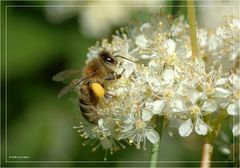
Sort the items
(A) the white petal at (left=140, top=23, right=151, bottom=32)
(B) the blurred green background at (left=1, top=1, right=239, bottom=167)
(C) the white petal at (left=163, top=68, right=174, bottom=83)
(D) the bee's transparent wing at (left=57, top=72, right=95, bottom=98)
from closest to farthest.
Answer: (C) the white petal at (left=163, top=68, right=174, bottom=83)
(D) the bee's transparent wing at (left=57, top=72, right=95, bottom=98)
(A) the white petal at (left=140, top=23, right=151, bottom=32)
(B) the blurred green background at (left=1, top=1, right=239, bottom=167)

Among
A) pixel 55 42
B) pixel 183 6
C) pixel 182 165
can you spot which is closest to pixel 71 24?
pixel 55 42

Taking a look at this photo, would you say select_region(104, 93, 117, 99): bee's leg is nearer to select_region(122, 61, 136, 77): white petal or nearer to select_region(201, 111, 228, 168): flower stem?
select_region(122, 61, 136, 77): white petal

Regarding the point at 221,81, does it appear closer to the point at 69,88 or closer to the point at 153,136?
the point at 153,136

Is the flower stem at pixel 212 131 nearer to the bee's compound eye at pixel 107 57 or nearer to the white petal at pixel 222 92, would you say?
the white petal at pixel 222 92

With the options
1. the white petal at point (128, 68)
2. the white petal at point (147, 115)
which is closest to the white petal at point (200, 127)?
the white petal at point (147, 115)

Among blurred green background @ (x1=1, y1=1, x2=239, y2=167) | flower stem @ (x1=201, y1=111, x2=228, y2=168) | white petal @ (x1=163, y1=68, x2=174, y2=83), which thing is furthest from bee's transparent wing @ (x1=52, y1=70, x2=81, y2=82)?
blurred green background @ (x1=1, y1=1, x2=239, y2=167)

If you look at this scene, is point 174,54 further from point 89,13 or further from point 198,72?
point 89,13

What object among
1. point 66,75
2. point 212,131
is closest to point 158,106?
point 212,131
